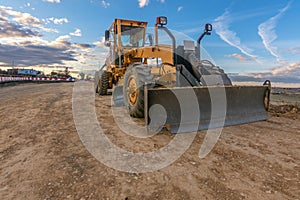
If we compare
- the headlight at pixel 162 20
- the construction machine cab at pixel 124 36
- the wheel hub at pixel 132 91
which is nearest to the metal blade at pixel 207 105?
the wheel hub at pixel 132 91

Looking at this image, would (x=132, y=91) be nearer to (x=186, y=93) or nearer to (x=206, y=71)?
(x=186, y=93)

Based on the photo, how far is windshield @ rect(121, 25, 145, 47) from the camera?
25.6ft

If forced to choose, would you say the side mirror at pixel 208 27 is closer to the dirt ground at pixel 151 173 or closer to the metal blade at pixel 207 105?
the metal blade at pixel 207 105

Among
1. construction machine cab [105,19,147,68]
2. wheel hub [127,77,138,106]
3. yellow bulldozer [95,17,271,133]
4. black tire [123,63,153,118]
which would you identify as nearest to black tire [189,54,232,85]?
yellow bulldozer [95,17,271,133]

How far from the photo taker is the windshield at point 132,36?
25.6 ft

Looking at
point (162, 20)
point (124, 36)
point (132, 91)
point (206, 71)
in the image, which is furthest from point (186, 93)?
point (124, 36)

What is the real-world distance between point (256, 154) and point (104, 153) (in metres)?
2.35

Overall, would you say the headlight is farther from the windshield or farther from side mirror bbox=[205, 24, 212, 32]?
the windshield

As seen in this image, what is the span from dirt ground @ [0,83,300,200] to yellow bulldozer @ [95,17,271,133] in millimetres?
441

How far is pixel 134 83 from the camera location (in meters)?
4.82

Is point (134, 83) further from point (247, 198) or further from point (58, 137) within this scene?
point (247, 198)

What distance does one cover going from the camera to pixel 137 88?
4.52m

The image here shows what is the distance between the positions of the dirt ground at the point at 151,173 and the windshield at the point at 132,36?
487 cm

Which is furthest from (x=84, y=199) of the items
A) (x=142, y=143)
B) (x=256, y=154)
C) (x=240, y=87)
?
(x=240, y=87)
